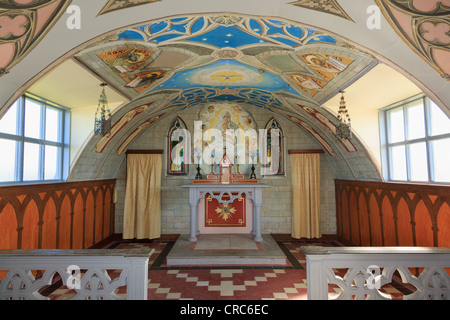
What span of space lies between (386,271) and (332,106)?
4.60m

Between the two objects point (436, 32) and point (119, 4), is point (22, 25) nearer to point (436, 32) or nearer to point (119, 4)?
point (119, 4)

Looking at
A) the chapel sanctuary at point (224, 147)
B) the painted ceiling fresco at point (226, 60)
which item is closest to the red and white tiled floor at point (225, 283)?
the chapel sanctuary at point (224, 147)

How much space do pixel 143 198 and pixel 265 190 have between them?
4.11m

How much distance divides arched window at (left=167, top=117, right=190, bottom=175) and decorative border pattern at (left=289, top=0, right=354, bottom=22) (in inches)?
276

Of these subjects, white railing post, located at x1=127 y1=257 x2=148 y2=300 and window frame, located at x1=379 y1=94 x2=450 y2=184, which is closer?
white railing post, located at x1=127 y1=257 x2=148 y2=300

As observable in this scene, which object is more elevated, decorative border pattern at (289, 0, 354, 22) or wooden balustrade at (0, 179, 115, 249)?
decorative border pattern at (289, 0, 354, 22)

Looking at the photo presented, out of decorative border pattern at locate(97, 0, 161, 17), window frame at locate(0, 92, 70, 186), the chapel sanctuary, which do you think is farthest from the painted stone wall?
decorative border pattern at locate(97, 0, 161, 17)

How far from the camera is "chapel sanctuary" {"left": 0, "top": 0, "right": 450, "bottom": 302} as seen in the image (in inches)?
113

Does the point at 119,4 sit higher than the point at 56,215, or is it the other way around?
the point at 119,4

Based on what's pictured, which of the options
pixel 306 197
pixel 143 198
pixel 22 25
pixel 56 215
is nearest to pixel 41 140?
pixel 56 215

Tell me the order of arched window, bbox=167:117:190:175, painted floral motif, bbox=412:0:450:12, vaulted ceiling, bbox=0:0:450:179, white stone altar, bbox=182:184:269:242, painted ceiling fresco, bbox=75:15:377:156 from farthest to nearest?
1. arched window, bbox=167:117:190:175
2. white stone altar, bbox=182:184:269:242
3. painted ceiling fresco, bbox=75:15:377:156
4. vaulted ceiling, bbox=0:0:450:179
5. painted floral motif, bbox=412:0:450:12

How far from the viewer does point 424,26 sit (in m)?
2.74

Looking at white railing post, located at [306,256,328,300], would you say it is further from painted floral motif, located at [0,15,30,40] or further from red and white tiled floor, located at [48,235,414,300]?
painted floral motif, located at [0,15,30,40]
